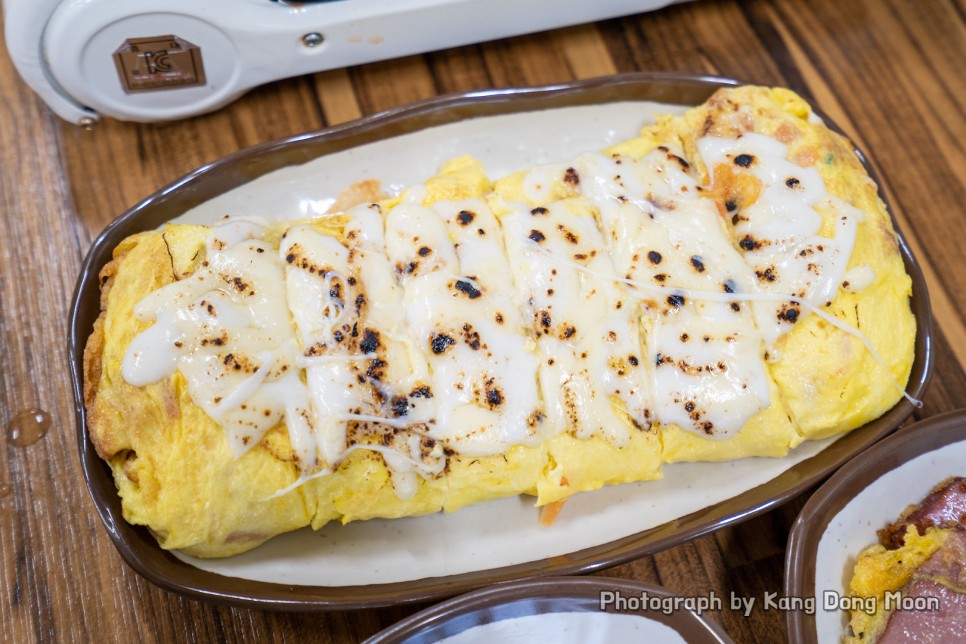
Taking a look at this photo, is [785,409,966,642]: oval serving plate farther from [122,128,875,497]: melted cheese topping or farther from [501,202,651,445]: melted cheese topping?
[501,202,651,445]: melted cheese topping

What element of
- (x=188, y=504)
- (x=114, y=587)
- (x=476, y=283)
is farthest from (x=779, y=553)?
(x=114, y=587)

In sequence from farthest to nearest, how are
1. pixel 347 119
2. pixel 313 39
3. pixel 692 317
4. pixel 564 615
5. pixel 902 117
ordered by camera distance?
pixel 902 117 < pixel 347 119 < pixel 313 39 < pixel 692 317 < pixel 564 615

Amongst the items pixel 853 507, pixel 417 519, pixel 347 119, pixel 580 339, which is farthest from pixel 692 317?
pixel 347 119

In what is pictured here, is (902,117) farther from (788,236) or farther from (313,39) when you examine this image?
(313,39)

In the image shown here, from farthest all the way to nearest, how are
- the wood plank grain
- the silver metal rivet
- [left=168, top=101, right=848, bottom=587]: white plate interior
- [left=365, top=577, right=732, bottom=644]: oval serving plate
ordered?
the wood plank grain → the silver metal rivet → [left=168, top=101, right=848, bottom=587]: white plate interior → [left=365, top=577, right=732, bottom=644]: oval serving plate

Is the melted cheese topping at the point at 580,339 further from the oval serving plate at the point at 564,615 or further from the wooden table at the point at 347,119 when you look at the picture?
the wooden table at the point at 347,119

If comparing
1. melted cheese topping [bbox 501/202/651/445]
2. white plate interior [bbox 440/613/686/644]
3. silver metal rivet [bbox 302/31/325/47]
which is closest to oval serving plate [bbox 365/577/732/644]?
white plate interior [bbox 440/613/686/644]

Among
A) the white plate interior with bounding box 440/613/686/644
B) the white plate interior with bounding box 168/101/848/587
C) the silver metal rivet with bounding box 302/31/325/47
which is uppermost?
the silver metal rivet with bounding box 302/31/325/47

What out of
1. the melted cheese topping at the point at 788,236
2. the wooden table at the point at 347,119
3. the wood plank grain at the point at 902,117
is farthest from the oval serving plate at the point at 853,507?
the wood plank grain at the point at 902,117
